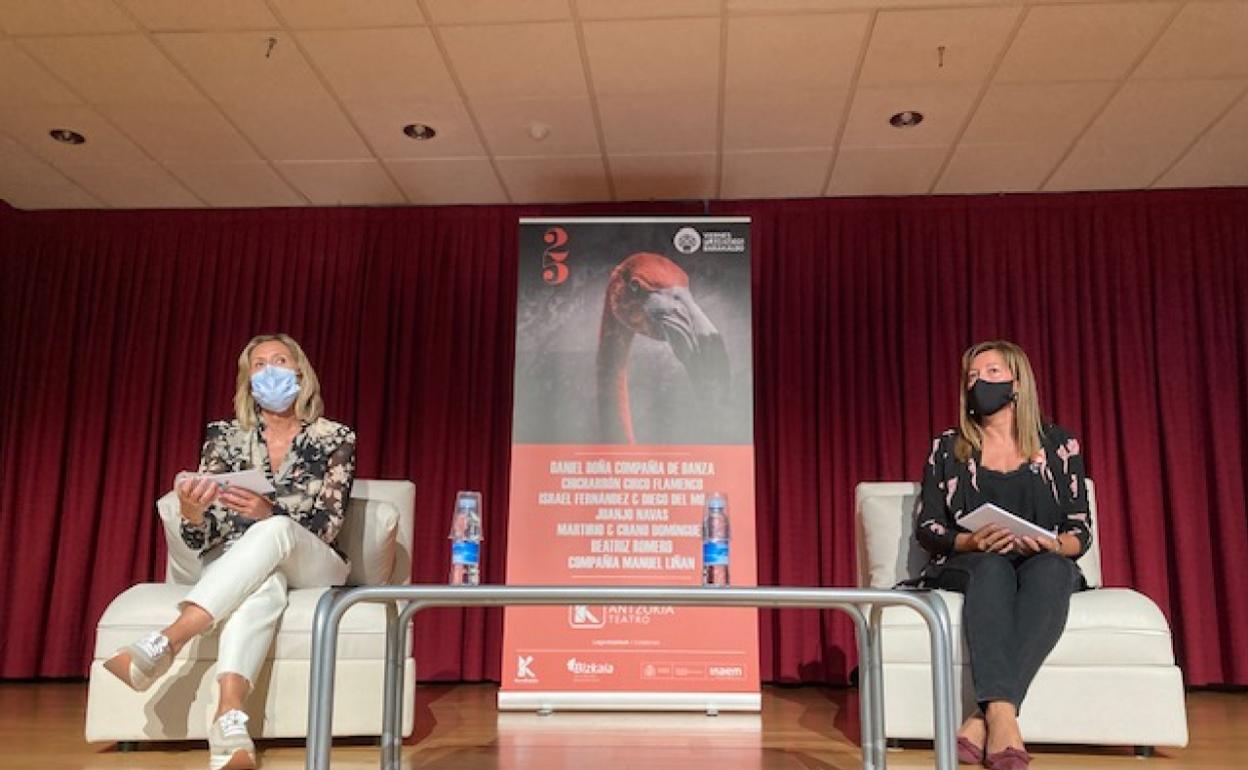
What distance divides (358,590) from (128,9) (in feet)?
8.68

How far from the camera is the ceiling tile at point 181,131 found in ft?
13.4

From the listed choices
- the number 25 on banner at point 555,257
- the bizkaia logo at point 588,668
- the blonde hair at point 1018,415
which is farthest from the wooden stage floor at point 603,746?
the number 25 on banner at point 555,257

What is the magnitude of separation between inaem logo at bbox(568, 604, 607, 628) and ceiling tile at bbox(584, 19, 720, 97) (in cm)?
196

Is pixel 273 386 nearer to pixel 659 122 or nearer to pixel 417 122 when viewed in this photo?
pixel 417 122

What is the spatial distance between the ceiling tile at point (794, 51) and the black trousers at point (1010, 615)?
1.83 meters

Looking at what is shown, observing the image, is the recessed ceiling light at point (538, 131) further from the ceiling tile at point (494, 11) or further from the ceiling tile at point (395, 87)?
the ceiling tile at point (494, 11)

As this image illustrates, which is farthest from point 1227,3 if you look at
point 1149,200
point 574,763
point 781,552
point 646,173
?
point 574,763

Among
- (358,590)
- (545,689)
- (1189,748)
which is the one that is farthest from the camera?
(545,689)

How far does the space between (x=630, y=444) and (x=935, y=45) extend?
5.82ft

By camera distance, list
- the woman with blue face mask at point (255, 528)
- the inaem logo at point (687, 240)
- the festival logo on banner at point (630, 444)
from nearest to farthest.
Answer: the woman with blue face mask at point (255, 528) → the festival logo on banner at point (630, 444) → the inaem logo at point (687, 240)

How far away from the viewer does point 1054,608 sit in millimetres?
2633

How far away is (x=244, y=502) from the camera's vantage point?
9.04ft

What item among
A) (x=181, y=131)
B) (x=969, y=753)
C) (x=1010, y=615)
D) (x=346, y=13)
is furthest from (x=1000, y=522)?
(x=181, y=131)

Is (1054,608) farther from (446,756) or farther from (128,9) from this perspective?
(128,9)
